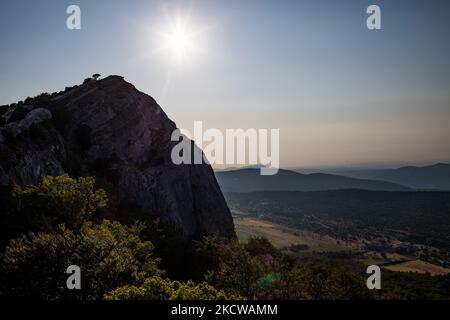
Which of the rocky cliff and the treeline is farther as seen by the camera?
the rocky cliff

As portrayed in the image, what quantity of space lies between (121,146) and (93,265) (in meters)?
56.5

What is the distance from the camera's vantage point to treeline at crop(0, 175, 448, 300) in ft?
85.7

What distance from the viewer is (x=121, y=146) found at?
3268 inches

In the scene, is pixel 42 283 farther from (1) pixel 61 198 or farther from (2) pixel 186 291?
(1) pixel 61 198

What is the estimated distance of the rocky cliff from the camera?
69.4m

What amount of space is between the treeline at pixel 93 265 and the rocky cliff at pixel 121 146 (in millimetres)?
17548

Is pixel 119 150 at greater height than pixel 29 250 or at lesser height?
greater

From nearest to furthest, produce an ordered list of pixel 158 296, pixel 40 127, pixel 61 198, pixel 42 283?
1. pixel 158 296
2. pixel 42 283
3. pixel 61 198
4. pixel 40 127

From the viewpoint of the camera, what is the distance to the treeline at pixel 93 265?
2611 cm

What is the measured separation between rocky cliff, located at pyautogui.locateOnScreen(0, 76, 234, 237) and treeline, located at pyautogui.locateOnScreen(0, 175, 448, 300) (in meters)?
17.5
